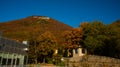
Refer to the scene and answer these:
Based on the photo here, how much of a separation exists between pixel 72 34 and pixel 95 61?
13687mm

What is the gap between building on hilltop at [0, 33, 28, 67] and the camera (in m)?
30.4

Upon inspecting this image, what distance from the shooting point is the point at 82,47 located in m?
53.2

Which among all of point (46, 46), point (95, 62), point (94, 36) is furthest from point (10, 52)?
point (94, 36)

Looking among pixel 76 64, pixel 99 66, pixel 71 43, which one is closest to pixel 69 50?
pixel 71 43

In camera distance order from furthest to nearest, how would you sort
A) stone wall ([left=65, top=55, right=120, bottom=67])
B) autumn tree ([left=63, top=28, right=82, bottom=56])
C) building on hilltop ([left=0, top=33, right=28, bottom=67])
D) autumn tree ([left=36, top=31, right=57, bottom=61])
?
autumn tree ([left=63, top=28, right=82, bottom=56])
autumn tree ([left=36, top=31, right=57, bottom=61])
stone wall ([left=65, top=55, right=120, bottom=67])
building on hilltop ([left=0, top=33, right=28, bottom=67])

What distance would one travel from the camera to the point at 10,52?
3244 centimetres

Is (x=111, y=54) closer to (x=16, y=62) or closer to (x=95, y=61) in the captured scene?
(x=95, y=61)

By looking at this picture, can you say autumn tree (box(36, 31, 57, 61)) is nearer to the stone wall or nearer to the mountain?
the stone wall

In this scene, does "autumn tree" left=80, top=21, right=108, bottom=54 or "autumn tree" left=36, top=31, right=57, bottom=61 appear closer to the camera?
"autumn tree" left=80, top=21, right=108, bottom=54

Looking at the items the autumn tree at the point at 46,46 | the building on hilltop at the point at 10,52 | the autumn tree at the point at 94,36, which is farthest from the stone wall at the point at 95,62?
the building on hilltop at the point at 10,52

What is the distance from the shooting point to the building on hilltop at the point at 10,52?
30406 millimetres

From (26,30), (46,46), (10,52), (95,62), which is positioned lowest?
(95,62)

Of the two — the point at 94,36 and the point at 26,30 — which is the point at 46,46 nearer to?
the point at 94,36

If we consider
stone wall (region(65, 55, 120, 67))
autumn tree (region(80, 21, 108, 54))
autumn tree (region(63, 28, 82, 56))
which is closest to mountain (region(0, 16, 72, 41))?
autumn tree (region(63, 28, 82, 56))
